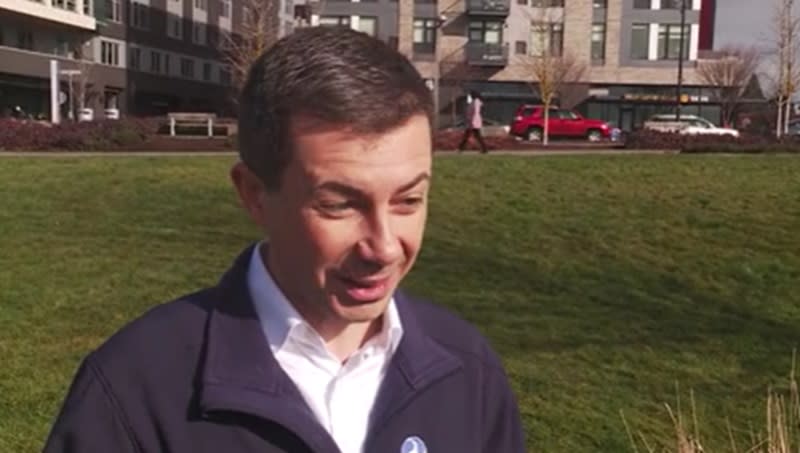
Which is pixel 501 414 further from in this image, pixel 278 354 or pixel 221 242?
pixel 221 242

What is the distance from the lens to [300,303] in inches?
64.6

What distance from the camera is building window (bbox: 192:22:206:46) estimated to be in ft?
205

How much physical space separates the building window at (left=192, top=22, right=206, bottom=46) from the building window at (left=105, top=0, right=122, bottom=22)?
898cm

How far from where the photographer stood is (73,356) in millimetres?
6027

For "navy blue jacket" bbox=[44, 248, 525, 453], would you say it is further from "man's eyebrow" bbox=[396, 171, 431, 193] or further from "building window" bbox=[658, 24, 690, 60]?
"building window" bbox=[658, 24, 690, 60]

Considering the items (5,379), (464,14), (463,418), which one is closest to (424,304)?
(463,418)

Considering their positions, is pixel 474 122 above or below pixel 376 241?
above

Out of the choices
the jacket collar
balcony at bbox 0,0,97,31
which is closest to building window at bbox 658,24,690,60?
balcony at bbox 0,0,97,31

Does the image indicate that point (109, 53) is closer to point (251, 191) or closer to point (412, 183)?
point (251, 191)

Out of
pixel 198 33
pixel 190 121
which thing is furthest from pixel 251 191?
pixel 198 33

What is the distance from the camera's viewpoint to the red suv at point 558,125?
42.2 meters

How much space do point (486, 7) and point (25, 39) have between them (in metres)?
27.1

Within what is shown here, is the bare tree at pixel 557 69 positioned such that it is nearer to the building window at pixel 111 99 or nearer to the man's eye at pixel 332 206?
the building window at pixel 111 99

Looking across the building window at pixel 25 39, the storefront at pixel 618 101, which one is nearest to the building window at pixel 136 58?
the building window at pixel 25 39
